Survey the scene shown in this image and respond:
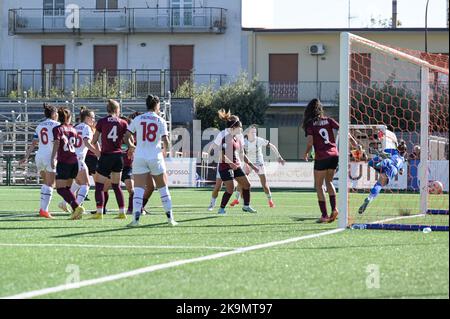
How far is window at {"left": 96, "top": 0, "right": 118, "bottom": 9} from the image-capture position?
55.8 metres

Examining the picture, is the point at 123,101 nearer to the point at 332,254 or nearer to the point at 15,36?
the point at 15,36

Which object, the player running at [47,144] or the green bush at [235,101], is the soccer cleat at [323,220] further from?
the green bush at [235,101]

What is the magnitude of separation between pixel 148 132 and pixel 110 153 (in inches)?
97.2

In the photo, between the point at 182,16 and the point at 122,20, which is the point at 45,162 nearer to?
the point at 122,20

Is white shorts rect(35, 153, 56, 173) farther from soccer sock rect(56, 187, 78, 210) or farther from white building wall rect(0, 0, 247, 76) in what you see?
white building wall rect(0, 0, 247, 76)

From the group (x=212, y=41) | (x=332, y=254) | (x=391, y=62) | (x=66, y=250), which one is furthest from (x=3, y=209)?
(x=212, y=41)

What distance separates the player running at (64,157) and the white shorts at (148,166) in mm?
2505

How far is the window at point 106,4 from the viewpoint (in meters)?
55.8

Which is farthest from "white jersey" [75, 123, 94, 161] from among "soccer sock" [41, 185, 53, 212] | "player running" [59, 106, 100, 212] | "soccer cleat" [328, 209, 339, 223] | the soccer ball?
the soccer ball

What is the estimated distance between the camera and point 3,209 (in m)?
20.2

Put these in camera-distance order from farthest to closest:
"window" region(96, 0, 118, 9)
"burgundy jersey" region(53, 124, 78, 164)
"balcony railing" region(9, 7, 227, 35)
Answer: "window" region(96, 0, 118, 9) → "balcony railing" region(9, 7, 227, 35) → "burgundy jersey" region(53, 124, 78, 164)

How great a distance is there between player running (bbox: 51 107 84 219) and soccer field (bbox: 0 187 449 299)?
4.62 feet

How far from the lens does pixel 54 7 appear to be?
2219 inches

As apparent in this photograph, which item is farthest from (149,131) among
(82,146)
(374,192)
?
(82,146)
